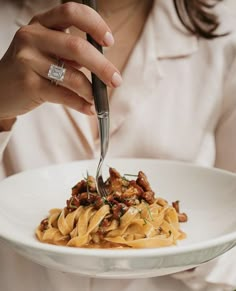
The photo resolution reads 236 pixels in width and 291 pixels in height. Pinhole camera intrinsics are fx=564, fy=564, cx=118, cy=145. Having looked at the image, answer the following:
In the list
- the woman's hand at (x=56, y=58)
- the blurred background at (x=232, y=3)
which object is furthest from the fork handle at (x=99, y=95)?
the blurred background at (x=232, y=3)

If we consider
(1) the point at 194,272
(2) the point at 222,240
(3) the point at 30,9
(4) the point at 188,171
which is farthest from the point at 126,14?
(2) the point at 222,240

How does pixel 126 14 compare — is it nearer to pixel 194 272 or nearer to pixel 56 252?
pixel 194 272

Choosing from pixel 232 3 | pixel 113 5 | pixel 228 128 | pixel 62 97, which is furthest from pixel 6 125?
pixel 232 3

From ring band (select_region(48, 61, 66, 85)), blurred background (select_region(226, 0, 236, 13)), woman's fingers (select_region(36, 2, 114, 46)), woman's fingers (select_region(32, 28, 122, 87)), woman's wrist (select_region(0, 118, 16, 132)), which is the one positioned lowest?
woman's wrist (select_region(0, 118, 16, 132))

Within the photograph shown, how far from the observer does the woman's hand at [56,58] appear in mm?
970

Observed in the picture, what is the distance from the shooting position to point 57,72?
1.03 metres

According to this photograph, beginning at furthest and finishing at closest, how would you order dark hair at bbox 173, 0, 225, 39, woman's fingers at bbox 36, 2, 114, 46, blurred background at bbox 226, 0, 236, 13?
blurred background at bbox 226, 0, 236, 13, dark hair at bbox 173, 0, 225, 39, woman's fingers at bbox 36, 2, 114, 46

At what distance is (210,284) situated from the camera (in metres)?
1.31

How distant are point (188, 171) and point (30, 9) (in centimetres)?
60

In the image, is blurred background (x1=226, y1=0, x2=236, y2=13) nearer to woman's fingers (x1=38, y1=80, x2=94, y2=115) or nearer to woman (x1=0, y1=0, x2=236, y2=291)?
woman (x1=0, y1=0, x2=236, y2=291)

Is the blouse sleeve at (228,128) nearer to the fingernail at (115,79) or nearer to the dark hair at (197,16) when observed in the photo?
the dark hair at (197,16)

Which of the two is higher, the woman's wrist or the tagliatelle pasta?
the tagliatelle pasta

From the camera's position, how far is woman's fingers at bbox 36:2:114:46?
0.96 meters

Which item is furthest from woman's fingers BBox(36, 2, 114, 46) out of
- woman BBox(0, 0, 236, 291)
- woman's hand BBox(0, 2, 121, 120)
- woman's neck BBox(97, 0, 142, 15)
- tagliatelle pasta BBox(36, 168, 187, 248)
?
woman's neck BBox(97, 0, 142, 15)
